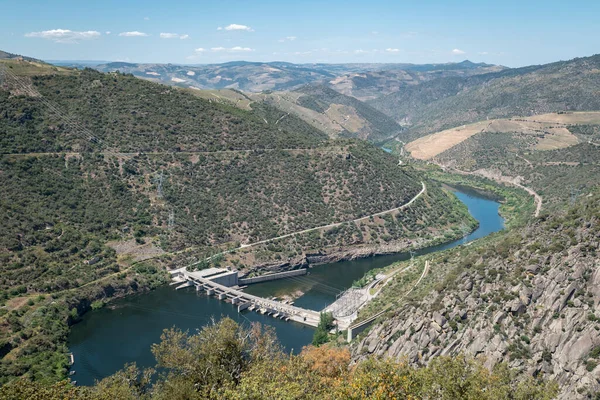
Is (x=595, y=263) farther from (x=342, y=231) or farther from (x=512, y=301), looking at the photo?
(x=342, y=231)

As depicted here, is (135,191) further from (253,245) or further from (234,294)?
(234,294)

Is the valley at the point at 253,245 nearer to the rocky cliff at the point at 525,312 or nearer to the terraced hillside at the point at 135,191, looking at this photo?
the rocky cliff at the point at 525,312

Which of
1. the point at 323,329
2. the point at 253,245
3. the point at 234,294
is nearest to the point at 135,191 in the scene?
the point at 253,245

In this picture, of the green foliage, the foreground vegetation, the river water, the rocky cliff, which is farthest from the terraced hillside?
the rocky cliff

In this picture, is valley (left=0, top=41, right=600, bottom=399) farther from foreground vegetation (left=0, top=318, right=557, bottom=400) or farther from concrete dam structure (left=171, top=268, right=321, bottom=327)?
concrete dam structure (left=171, top=268, right=321, bottom=327)

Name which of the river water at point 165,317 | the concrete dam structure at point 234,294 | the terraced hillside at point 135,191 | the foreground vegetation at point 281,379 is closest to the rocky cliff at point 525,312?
the foreground vegetation at point 281,379

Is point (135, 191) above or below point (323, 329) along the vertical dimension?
above
